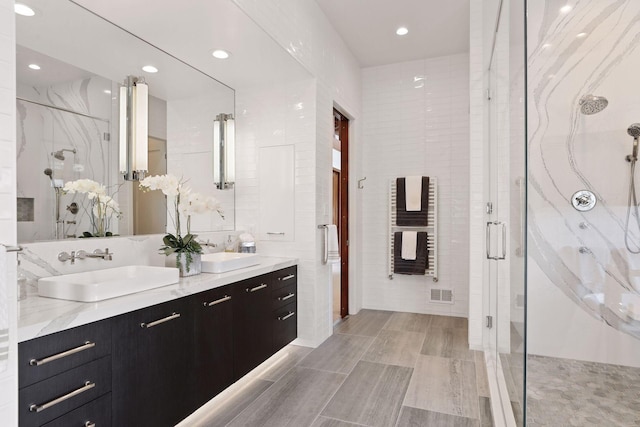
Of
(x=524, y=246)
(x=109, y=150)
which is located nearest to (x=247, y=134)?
(x=109, y=150)

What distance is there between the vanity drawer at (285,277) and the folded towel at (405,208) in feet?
5.57

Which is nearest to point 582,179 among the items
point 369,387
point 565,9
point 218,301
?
point 565,9

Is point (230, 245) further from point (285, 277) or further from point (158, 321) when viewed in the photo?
point (158, 321)

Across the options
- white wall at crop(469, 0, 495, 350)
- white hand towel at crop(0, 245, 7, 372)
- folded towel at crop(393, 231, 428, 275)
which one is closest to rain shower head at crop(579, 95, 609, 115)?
white wall at crop(469, 0, 495, 350)

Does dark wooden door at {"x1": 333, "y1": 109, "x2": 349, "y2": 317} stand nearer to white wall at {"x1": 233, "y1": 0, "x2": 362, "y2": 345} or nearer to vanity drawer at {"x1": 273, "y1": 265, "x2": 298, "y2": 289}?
white wall at {"x1": 233, "y1": 0, "x2": 362, "y2": 345}

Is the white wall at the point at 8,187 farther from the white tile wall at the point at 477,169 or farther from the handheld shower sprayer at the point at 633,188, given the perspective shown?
the white tile wall at the point at 477,169

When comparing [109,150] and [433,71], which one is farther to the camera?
[433,71]

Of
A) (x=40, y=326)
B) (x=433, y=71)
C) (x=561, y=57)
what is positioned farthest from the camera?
(x=433, y=71)

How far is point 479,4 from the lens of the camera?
3408mm

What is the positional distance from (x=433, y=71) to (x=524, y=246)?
3398 millimetres

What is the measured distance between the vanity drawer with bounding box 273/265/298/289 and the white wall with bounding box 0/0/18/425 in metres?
1.87

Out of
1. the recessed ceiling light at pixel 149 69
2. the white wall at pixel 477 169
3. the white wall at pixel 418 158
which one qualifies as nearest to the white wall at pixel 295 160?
the recessed ceiling light at pixel 149 69

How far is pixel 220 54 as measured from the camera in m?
2.84

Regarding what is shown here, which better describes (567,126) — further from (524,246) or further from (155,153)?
(155,153)
